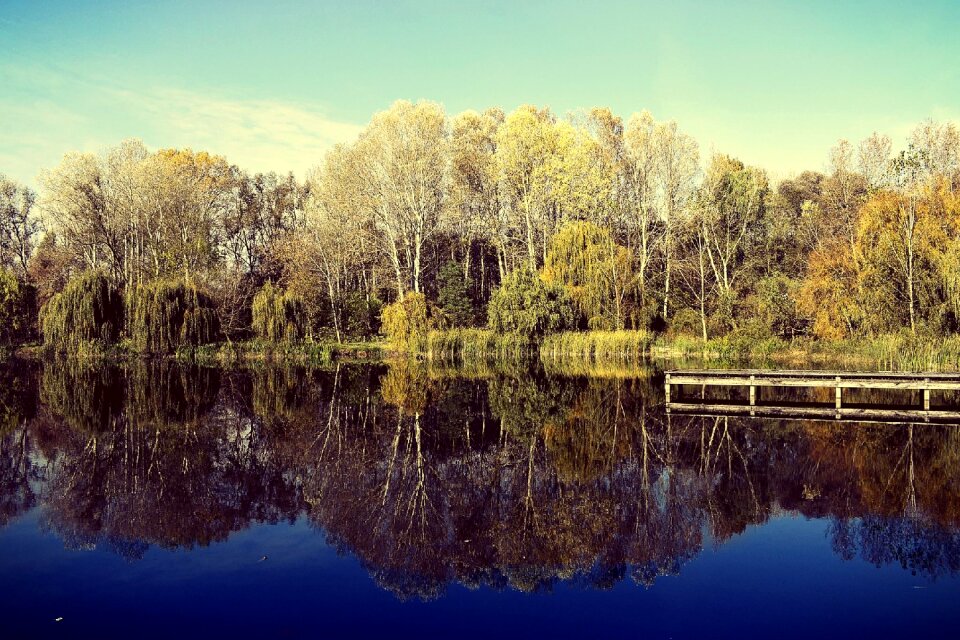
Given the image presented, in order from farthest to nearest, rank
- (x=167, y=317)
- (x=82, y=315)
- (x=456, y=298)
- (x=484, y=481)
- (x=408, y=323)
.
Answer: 1. (x=456, y=298)
2. (x=408, y=323)
3. (x=167, y=317)
4. (x=82, y=315)
5. (x=484, y=481)

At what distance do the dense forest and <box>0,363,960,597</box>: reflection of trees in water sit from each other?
50.1 feet

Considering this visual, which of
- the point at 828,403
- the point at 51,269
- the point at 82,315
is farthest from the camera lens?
the point at 51,269

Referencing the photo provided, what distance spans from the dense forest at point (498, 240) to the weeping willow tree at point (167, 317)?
10 cm

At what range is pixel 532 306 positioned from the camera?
36500 millimetres

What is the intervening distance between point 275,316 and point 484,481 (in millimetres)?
27989

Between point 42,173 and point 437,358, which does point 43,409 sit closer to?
point 437,358

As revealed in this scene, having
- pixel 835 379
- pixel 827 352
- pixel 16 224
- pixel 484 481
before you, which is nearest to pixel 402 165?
pixel 827 352

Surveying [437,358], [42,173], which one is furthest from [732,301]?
[42,173]

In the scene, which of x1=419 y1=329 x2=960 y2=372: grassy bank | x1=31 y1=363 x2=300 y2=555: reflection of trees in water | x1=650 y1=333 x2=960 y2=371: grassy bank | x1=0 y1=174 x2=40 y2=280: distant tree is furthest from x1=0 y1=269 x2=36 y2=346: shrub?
x1=650 y1=333 x2=960 y2=371: grassy bank

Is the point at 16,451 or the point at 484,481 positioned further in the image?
the point at 16,451

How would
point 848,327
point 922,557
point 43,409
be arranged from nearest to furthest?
1. point 922,557
2. point 43,409
3. point 848,327

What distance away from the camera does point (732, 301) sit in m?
36.7

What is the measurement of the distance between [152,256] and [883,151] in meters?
46.8

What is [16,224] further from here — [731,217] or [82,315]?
[731,217]
